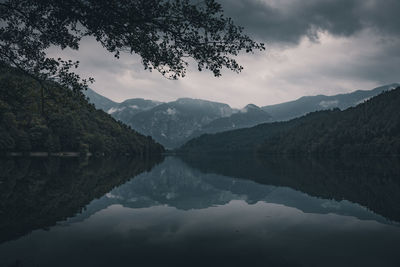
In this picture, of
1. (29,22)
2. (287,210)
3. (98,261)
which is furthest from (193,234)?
(29,22)

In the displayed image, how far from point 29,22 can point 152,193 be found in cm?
1974

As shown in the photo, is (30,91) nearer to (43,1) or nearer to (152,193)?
(43,1)

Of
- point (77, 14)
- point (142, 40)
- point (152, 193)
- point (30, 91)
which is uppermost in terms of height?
point (77, 14)

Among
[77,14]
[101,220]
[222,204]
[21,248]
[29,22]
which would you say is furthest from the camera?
[222,204]

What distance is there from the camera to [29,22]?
19.4m

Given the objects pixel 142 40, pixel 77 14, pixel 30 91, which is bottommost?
pixel 30 91

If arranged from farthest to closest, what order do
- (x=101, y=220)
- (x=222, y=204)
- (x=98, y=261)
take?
(x=222, y=204), (x=101, y=220), (x=98, y=261)

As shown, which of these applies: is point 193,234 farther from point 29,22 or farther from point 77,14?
point 29,22

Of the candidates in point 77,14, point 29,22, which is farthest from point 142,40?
point 29,22

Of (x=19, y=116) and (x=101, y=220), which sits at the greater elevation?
(x=19, y=116)

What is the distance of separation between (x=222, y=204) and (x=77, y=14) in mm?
18116

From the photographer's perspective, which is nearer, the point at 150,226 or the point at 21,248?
the point at 21,248

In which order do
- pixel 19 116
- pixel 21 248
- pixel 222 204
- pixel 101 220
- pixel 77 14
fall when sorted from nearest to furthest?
1. pixel 21 248
2. pixel 77 14
3. pixel 101 220
4. pixel 222 204
5. pixel 19 116

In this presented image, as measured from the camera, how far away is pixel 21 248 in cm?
1232
